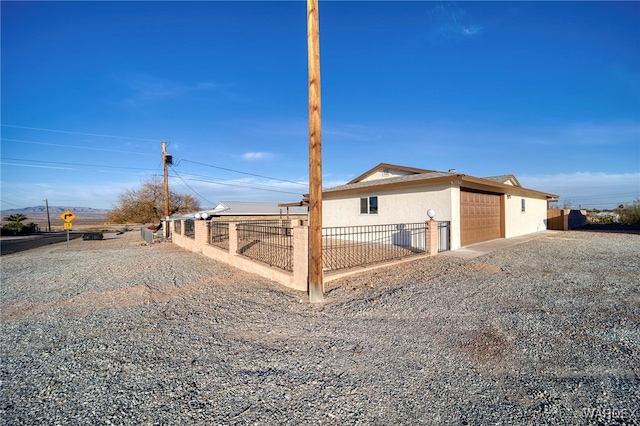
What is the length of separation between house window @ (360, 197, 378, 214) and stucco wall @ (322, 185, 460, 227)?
18cm

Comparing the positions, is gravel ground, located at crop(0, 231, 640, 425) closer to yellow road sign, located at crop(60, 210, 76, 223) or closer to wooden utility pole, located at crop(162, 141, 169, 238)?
wooden utility pole, located at crop(162, 141, 169, 238)

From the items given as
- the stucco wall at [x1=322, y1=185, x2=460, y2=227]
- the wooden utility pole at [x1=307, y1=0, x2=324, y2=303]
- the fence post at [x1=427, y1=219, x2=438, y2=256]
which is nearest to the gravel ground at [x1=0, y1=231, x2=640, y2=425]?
the wooden utility pole at [x1=307, y1=0, x2=324, y2=303]

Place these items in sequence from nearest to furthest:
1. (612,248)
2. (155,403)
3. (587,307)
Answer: (155,403) → (587,307) → (612,248)

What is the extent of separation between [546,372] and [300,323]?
2890mm

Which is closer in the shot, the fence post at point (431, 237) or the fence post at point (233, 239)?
the fence post at point (233, 239)

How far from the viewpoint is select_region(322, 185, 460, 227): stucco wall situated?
418 inches

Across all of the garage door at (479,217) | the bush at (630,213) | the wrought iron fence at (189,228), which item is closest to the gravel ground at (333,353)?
the garage door at (479,217)

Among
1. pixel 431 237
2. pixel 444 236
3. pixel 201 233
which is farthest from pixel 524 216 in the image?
pixel 201 233

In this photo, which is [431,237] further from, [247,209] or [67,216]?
[247,209]

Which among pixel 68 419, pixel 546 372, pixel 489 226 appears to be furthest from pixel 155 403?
pixel 489 226

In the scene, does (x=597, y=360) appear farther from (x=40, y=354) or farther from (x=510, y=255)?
(x=510, y=255)

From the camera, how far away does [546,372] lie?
9.14ft

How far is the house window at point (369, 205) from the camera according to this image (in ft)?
42.9

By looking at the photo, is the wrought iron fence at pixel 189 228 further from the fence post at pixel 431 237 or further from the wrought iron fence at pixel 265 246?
the fence post at pixel 431 237
